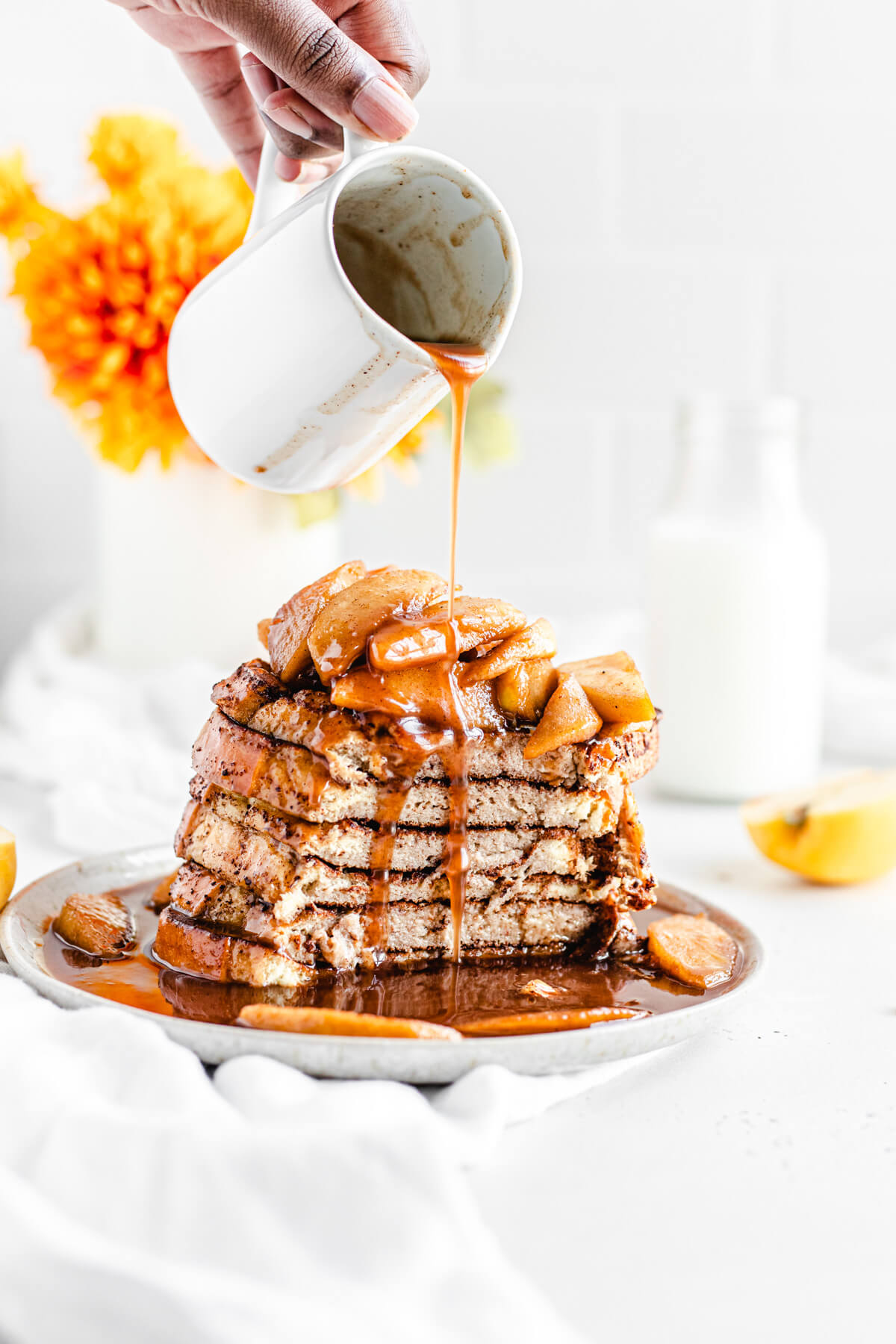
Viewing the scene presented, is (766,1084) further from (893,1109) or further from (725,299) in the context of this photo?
(725,299)

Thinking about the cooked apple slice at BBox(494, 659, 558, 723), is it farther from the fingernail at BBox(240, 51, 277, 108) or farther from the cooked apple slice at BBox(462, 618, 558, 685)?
the fingernail at BBox(240, 51, 277, 108)

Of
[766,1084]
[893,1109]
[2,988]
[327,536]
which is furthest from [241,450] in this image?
[327,536]

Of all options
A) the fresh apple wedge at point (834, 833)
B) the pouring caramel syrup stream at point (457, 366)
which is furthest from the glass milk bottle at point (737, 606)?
the pouring caramel syrup stream at point (457, 366)

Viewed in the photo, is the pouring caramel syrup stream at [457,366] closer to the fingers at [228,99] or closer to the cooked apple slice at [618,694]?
Result: the cooked apple slice at [618,694]

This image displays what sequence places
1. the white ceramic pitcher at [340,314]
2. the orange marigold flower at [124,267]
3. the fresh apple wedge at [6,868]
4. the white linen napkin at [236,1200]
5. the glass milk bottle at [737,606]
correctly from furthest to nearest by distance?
the glass milk bottle at [737,606]
the orange marigold flower at [124,267]
the fresh apple wedge at [6,868]
the white ceramic pitcher at [340,314]
the white linen napkin at [236,1200]

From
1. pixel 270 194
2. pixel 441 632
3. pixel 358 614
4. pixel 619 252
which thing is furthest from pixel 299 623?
pixel 619 252

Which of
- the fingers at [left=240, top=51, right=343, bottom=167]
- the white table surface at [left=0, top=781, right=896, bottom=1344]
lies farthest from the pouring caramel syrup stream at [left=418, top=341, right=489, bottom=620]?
A: the white table surface at [left=0, top=781, right=896, bottom=1344]
